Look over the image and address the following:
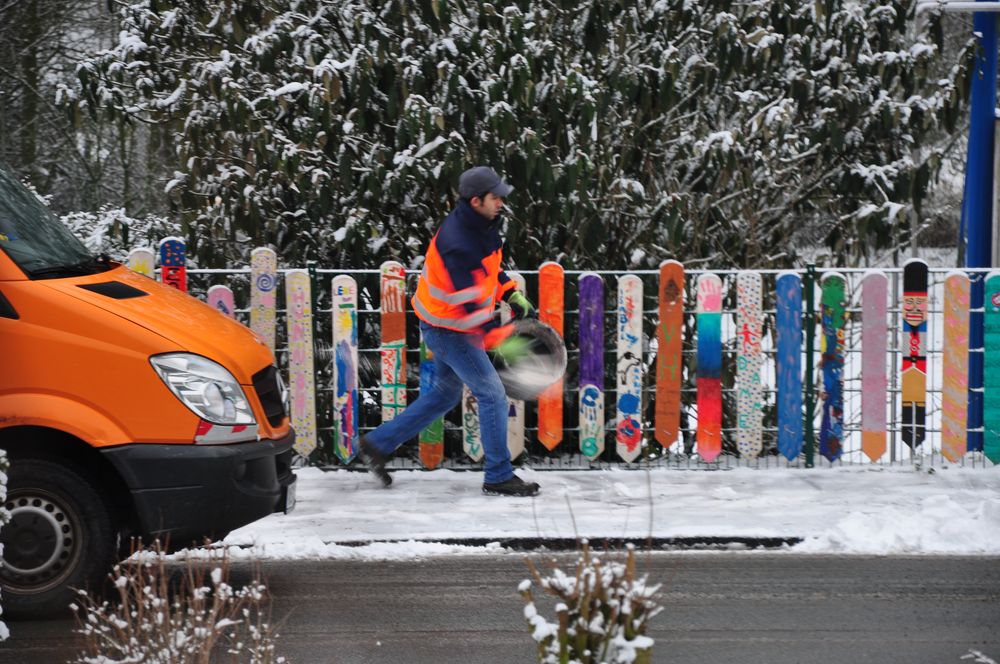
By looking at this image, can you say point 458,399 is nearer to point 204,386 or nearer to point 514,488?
point 514,488

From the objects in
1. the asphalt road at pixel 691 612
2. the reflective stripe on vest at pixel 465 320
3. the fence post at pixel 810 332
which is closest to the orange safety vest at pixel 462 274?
the reflective stripe on vest at pixel 465 320

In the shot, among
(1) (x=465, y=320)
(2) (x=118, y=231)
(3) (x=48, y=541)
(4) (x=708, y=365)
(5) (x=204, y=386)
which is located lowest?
(3) (x=48, y=541)

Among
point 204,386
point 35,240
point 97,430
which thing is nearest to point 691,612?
point 204,386

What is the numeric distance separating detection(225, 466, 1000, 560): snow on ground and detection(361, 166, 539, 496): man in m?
0.31

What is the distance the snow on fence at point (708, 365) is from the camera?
8.74 m

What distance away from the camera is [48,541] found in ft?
19.0

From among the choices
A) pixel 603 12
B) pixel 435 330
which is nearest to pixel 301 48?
pixel 603 12

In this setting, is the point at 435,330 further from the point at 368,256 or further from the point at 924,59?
the point at 924,59

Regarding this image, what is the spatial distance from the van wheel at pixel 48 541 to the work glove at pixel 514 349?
10.1ft

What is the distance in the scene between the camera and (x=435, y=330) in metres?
7.93

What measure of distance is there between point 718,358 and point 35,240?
15.1 ft

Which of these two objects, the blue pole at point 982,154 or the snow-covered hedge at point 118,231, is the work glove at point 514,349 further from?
the blue pole at point 982,154

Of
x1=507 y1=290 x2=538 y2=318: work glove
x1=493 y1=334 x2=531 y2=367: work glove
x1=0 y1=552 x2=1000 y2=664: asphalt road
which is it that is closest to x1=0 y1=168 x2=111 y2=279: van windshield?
x1=0 y1=552 x2=1000 y2=664: asphalt road

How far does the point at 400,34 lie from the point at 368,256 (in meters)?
1.66
